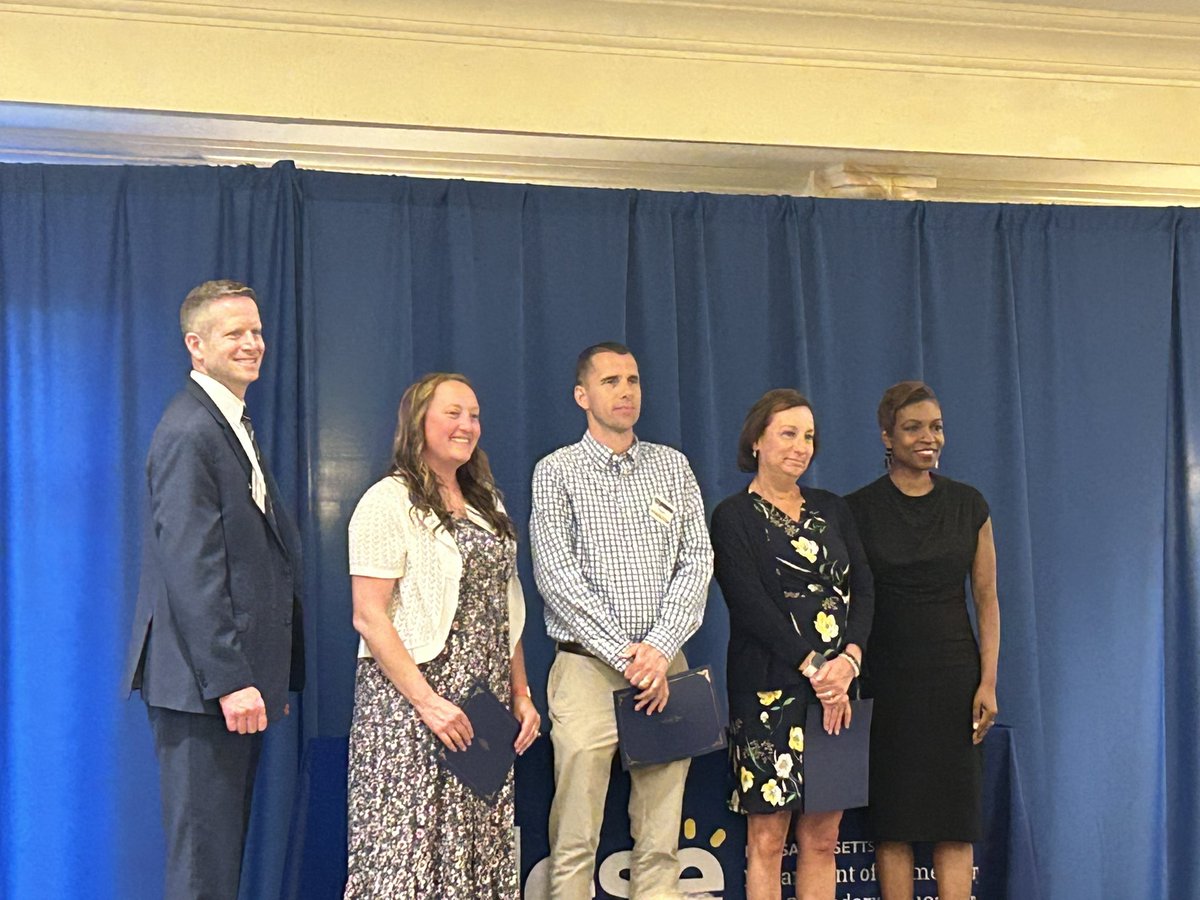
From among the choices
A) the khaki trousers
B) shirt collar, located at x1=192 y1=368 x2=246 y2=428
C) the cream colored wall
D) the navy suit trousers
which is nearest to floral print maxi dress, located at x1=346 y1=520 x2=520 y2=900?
the khaki trousers

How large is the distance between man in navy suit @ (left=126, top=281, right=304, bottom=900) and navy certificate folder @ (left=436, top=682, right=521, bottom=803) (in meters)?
0.42

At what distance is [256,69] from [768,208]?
1.73m

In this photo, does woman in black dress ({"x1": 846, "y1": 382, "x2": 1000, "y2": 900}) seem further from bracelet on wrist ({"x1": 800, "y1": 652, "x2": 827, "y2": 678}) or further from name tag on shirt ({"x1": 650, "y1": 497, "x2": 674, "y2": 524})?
name tag on shirt ({"x1": 650, "y1": 497, "x2": 674, "y2": 524})

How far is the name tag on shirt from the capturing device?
3.55 meters

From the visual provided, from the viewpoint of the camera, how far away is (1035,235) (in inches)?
190

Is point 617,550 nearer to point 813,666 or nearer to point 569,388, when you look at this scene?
point 813,666

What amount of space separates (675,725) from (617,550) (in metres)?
0.46

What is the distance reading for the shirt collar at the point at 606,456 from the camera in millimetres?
3586

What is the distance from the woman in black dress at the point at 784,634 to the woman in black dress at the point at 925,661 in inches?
7.0

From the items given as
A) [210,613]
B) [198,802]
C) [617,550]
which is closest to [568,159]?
[617,550]

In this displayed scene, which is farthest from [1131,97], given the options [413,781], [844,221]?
[413,781]

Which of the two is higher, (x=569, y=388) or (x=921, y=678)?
(x=569, y=388)

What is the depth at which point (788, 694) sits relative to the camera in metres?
3.47

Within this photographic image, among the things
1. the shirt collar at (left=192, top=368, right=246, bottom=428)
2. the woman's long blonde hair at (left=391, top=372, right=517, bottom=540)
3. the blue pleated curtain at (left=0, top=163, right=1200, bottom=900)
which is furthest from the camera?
the blue pleated curtain at (left=0, top=163, right=1200, bottom=900)
